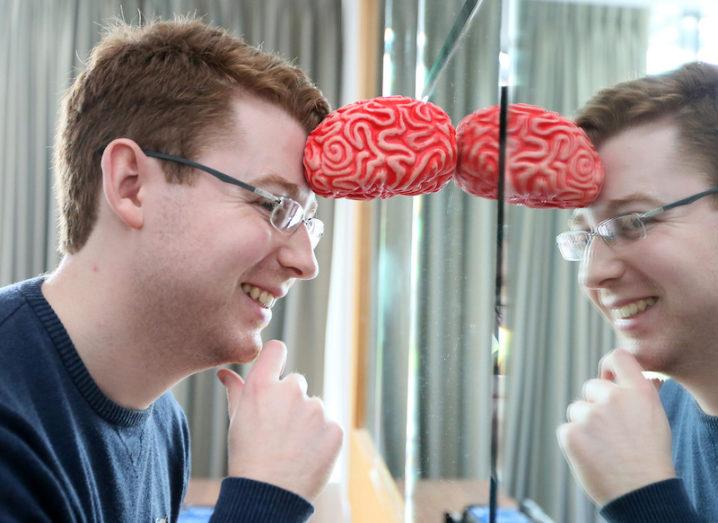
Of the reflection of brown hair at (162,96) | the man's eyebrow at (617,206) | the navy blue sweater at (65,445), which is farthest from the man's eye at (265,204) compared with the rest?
the man's eyebrow at (617,206)

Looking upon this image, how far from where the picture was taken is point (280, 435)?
85 centimetres

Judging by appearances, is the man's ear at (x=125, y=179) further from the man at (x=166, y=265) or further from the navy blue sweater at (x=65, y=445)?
the navy blue sweater at (x=65, y=445)

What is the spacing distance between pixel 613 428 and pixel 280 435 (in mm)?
437

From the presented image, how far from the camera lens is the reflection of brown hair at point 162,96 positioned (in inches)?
37.3

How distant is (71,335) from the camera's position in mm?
919

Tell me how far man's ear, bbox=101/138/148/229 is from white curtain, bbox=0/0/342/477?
2.11m

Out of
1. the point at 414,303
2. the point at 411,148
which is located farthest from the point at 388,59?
the point at 411,148

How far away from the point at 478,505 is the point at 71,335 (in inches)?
23.8

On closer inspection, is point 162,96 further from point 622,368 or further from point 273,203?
point 622,368

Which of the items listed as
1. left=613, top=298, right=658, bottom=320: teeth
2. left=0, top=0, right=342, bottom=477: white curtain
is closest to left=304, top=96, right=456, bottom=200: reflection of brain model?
left=613, top=298, right=658, bottom=320: teeth

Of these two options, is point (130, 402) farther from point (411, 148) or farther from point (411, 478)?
point (411, 478)

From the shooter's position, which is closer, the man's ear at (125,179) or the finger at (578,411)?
the finger at (578,411)

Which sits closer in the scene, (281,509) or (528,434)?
(528,434)

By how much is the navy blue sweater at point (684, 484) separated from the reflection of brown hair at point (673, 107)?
0.64 feet
